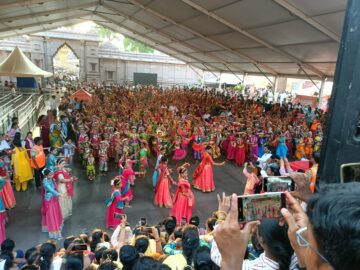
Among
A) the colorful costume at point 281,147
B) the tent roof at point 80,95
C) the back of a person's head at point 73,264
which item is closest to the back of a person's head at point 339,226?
the back of a person's head at point 73,264

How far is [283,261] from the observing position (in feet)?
4.99

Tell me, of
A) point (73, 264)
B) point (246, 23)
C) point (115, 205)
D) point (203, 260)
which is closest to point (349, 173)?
point (203, 260)

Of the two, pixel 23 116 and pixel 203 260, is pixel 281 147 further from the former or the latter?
pixel 23 116

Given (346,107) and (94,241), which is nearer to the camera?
(346,107)

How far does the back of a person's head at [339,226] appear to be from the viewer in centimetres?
71

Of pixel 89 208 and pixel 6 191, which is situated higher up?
pixel 6 191

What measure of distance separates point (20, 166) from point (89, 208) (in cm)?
190

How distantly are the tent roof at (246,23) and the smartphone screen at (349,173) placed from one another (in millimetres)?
7364

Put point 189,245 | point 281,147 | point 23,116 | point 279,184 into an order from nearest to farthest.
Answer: point 279,184, point 189,245, point 281,147, point 23,116

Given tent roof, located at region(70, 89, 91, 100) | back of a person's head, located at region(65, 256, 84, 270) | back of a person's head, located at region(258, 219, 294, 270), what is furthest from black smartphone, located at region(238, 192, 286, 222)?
tent roof, located at region(70, 89, 91, 100)

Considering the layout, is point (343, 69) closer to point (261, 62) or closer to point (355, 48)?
point (355, 48)

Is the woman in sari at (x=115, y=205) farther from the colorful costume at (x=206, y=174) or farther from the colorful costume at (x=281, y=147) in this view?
the colorful costume at (x=281, y=147)

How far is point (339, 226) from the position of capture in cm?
73

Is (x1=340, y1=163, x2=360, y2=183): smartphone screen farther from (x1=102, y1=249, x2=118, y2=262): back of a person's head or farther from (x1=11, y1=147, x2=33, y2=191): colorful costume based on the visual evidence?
(x1=11, y1=147, x2=33, y2=191): colorful costume
